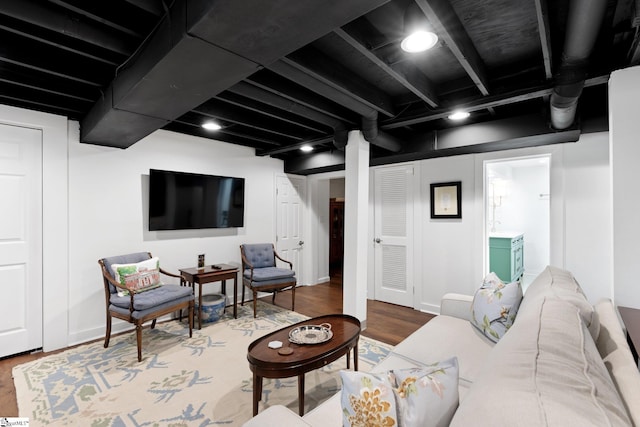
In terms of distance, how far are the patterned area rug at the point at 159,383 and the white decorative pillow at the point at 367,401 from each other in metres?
1.34

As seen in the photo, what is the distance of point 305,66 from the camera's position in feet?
6.28

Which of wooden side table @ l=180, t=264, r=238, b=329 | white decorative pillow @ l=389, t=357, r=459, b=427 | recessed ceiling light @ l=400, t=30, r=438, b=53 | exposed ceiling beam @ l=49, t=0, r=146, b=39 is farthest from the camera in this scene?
wooden side table @ l=180, t=264, r=238, b=329

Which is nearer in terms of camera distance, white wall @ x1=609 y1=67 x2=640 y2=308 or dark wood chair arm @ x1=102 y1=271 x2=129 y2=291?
white wall @ x1=609 y1=67 x2=640 y2=308

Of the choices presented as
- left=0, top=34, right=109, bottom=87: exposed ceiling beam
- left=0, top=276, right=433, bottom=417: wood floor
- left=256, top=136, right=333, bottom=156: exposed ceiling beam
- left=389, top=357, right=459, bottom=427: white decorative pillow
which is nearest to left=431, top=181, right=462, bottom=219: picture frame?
left=0, top=276, right=433, bottom=417: wood floor

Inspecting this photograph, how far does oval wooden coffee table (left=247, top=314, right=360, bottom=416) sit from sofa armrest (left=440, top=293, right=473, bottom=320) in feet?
3.15

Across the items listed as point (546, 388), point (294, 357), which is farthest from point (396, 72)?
point (294, 357)

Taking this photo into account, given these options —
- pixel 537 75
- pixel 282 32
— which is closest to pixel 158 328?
pixel 282 32

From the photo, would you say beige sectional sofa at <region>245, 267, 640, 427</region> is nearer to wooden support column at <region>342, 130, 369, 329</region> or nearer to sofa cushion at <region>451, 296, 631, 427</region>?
sofa cushion at <region>451, 296, 631, 427</region>

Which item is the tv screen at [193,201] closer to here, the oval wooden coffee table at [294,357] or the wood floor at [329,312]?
the wood floor at [329,312]

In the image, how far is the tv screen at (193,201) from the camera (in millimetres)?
3598

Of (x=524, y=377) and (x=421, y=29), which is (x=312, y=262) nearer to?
(x=421, y=29)

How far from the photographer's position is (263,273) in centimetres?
401

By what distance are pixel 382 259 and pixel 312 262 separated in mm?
1512

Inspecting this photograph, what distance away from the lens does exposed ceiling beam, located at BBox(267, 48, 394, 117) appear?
1.90m
